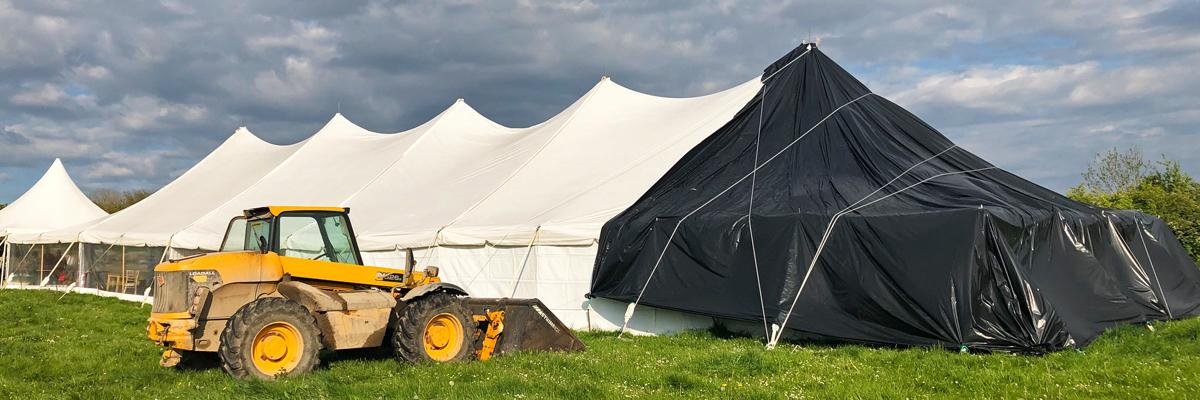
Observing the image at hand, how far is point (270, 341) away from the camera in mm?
7457

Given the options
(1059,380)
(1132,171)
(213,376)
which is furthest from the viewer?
(1132,171)

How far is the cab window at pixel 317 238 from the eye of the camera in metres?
8.29

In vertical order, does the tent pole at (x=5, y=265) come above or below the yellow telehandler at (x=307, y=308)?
above

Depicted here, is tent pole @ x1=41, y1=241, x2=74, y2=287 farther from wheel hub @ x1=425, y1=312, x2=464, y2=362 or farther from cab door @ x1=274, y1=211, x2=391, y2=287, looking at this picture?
wheel hub @ x1=425, y1=312, x2=464, y2=362

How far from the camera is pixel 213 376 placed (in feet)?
25.2

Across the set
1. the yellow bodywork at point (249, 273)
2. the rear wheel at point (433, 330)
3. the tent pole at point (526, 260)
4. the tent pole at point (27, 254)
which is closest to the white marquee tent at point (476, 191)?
the tent pole at point (526, 260)

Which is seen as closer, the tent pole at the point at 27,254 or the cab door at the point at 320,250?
the cab door at the point at 320,250

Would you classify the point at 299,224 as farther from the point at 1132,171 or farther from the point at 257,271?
the point at 1132,171

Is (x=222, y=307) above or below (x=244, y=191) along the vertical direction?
below

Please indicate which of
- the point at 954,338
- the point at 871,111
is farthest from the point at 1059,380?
the point at 871,111

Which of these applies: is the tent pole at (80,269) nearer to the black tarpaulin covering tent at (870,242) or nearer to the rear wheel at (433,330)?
the black tarpaulin covering tent at (870,242)

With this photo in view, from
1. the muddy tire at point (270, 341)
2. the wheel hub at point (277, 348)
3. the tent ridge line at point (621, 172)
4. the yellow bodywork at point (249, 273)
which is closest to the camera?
the muddy tire at point (270, 341)

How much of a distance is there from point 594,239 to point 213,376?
526 centimetres

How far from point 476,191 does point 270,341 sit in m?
7.37
